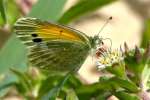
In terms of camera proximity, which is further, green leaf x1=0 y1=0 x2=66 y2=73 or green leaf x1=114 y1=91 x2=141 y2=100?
green leaf x1=0 y1=0 x2=66 y2=73

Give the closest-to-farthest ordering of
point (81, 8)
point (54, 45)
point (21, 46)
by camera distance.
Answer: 1. point (54, 45)
2. point (21, 46)
3. point (81, 8)

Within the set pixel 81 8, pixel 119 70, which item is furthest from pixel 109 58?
pixel 81 8

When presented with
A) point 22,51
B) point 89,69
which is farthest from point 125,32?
point 22,51

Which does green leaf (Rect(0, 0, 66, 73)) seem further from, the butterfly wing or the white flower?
the white flower

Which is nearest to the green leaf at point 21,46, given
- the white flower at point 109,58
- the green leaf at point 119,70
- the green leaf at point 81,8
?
the green leaf at point 81,8

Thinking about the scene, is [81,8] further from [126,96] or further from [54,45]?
[126,96]

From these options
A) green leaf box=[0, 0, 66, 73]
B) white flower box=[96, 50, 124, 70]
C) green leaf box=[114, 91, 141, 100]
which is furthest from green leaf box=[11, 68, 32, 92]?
Result: green leaf box=[114, 91, 141, 100]
